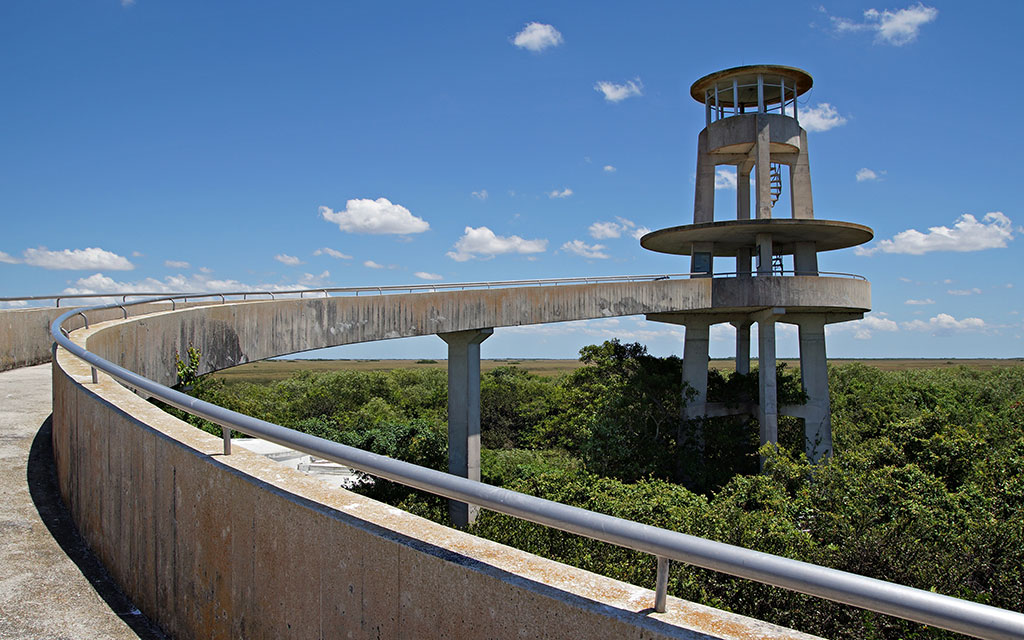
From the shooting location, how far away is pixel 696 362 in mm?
29531

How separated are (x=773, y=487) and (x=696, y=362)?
851 centimetres

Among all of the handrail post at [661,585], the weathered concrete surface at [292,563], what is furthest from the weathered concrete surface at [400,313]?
the handrail post at [661,585]

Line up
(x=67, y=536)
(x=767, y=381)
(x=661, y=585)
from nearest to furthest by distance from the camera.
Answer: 1. (x=661, y=585)
2. (x=67, y=536)
3. (x=767, y=381)

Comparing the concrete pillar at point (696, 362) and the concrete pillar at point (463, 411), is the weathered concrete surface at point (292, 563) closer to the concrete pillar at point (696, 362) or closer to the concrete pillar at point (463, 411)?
the concrete pillar at point (463, 411)

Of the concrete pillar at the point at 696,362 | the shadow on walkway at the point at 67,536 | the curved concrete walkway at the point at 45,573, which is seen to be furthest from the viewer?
the concrete pillar at the point at 696,362

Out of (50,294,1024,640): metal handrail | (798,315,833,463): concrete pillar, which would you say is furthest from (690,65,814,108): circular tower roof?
(50,294,1024,640): metal handrail

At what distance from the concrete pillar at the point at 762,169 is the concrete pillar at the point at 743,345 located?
8.66 meters

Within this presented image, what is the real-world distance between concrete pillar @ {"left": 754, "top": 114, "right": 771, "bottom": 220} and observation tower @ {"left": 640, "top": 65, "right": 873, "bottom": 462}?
0.12ft

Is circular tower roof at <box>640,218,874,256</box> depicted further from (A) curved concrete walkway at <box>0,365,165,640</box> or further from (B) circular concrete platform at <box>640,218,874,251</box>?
(A) curved concrete walkway at <box>0,365,165,640</box>

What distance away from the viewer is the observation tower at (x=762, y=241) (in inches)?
1021

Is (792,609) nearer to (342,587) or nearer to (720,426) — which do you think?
(342,587)

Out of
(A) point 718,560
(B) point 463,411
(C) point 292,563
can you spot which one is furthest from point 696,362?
(A) point 718,560

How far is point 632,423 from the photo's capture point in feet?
97.6

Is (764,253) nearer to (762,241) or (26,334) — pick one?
(762,241)
